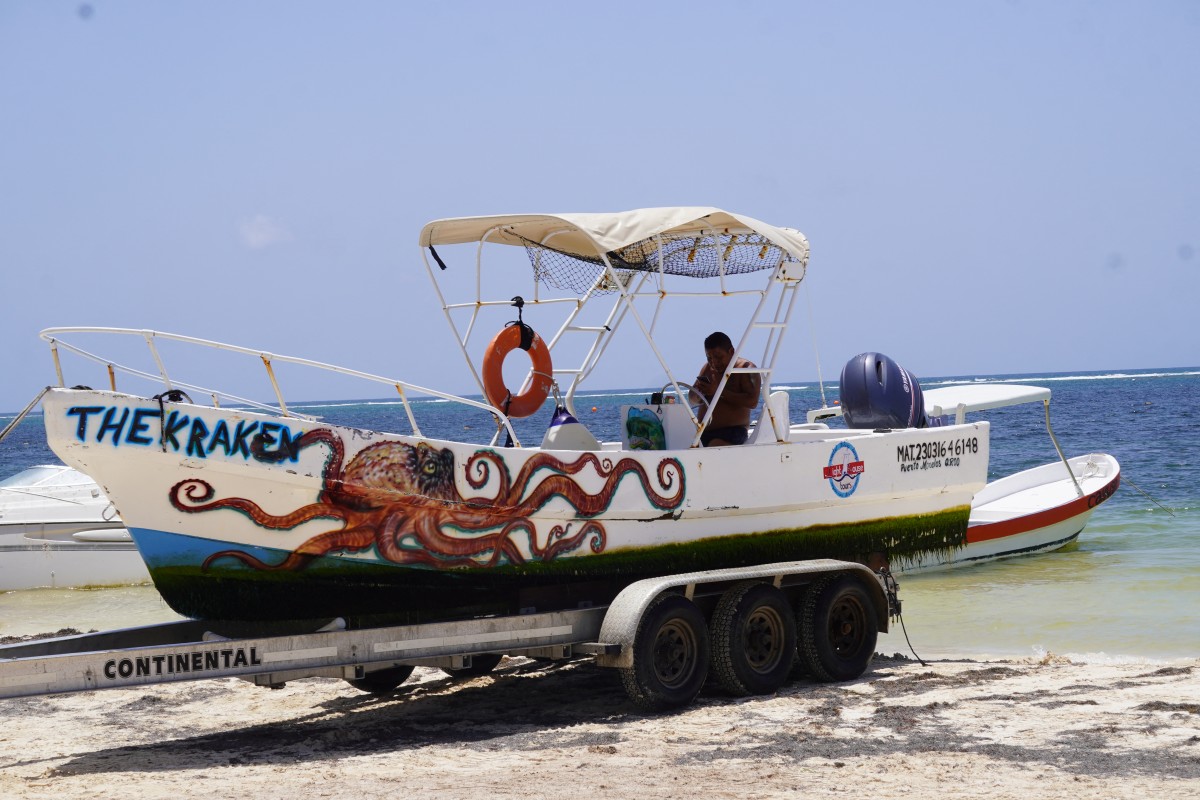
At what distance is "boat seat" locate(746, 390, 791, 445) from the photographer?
32.3 feet

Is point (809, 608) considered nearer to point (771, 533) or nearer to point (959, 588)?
point (771, 533)

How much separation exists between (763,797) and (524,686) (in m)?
3.83

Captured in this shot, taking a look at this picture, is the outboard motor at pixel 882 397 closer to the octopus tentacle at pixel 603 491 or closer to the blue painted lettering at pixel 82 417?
the octopus tentacle at pixel 603 491

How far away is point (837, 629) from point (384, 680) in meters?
3.43

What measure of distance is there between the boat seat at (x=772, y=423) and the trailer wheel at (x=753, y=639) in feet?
4.10

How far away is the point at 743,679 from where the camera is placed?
8.96 meters

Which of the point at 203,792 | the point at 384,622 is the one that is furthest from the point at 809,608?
the point at 203,792

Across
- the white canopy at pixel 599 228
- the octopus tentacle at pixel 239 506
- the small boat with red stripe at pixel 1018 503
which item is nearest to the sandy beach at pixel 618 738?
the octopus tentacle at pixel 239 506

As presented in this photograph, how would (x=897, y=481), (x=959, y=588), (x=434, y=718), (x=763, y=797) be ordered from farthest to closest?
1. (x=959, y=588)
2. (x=897, y=481)
3. (x=434, y=718)
4. (x=763, y=797)

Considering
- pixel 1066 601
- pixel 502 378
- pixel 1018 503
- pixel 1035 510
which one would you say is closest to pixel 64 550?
pixel 502 378

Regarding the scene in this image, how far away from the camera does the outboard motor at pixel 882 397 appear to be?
11.7 metres

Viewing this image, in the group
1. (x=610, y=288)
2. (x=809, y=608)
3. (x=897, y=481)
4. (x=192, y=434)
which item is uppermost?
(x=610, y=288)

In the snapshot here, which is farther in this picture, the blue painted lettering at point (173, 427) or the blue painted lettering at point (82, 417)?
the blue painted lettering at point (173, 427)

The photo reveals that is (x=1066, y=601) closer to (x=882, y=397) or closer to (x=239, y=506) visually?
(x=882, y=397)
